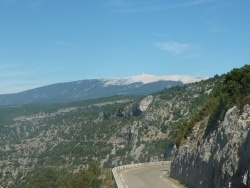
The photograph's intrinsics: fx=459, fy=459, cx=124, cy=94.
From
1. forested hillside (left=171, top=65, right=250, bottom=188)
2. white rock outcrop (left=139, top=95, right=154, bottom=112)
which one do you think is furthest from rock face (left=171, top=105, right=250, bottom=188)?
white rock outcrop (left=139, top=95, right=154, bottom=112)

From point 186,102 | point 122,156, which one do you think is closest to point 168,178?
point 122,156

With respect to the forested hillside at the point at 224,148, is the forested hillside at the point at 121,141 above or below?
below

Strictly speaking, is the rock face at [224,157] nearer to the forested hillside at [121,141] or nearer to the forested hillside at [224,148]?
the forested hillside at [224,148]

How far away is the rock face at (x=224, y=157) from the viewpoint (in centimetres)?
2048

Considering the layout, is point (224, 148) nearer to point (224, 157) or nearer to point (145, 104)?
point (224, 157)

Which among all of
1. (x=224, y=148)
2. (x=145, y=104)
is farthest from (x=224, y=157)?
(x=145, y=104)

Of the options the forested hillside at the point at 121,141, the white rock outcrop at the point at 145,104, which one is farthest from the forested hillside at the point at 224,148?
the white rock outcrop at the point at 145,104

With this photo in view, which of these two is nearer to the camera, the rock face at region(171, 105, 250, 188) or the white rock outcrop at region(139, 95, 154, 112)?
the rock face at region(171, 105, 250, 188)

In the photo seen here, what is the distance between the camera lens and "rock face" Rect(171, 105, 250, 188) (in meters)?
20.5

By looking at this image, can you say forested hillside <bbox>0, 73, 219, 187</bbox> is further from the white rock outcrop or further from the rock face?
the rock face

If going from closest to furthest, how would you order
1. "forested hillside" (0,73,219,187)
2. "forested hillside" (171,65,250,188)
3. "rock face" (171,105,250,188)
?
"rock face" (171,105,250,188) → "forested hillside" (171,65,250,188) → "forested hillside" (0,73,219,187)

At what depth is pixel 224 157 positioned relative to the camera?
2394 centimetres

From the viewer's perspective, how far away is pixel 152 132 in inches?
5699

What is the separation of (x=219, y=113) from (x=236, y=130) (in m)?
9.46
